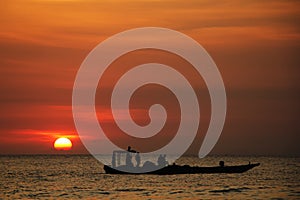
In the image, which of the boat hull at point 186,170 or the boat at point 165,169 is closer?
the boat at point 165,169

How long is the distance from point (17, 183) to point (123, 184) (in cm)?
1197

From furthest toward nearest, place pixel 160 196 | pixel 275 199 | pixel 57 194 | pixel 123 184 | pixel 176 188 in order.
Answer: pixel 123 184
pixel 176 188
pixel 57 194
pixel 160 196
pixel 275 199

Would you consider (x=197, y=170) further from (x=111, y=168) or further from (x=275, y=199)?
(x=275, y=199)

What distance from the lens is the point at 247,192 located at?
64312 mm

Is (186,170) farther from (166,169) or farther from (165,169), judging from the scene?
(165,169)

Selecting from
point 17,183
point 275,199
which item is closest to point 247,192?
point 275,199

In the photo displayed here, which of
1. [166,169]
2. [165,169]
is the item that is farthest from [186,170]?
[165,169]

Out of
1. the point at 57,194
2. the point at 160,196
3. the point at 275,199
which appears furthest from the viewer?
the point at 57,194

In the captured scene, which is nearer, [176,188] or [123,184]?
[176,188]

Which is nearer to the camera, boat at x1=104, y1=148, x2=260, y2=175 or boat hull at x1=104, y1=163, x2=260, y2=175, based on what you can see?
boat at x1=104, y1=148, x2=260, y2=175

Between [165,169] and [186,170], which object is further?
[186,170]

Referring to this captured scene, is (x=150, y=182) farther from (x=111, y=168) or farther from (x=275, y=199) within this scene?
(x=275, y=199)

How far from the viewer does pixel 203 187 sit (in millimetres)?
71375

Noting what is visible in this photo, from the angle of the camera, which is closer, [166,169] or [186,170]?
[166,169]
